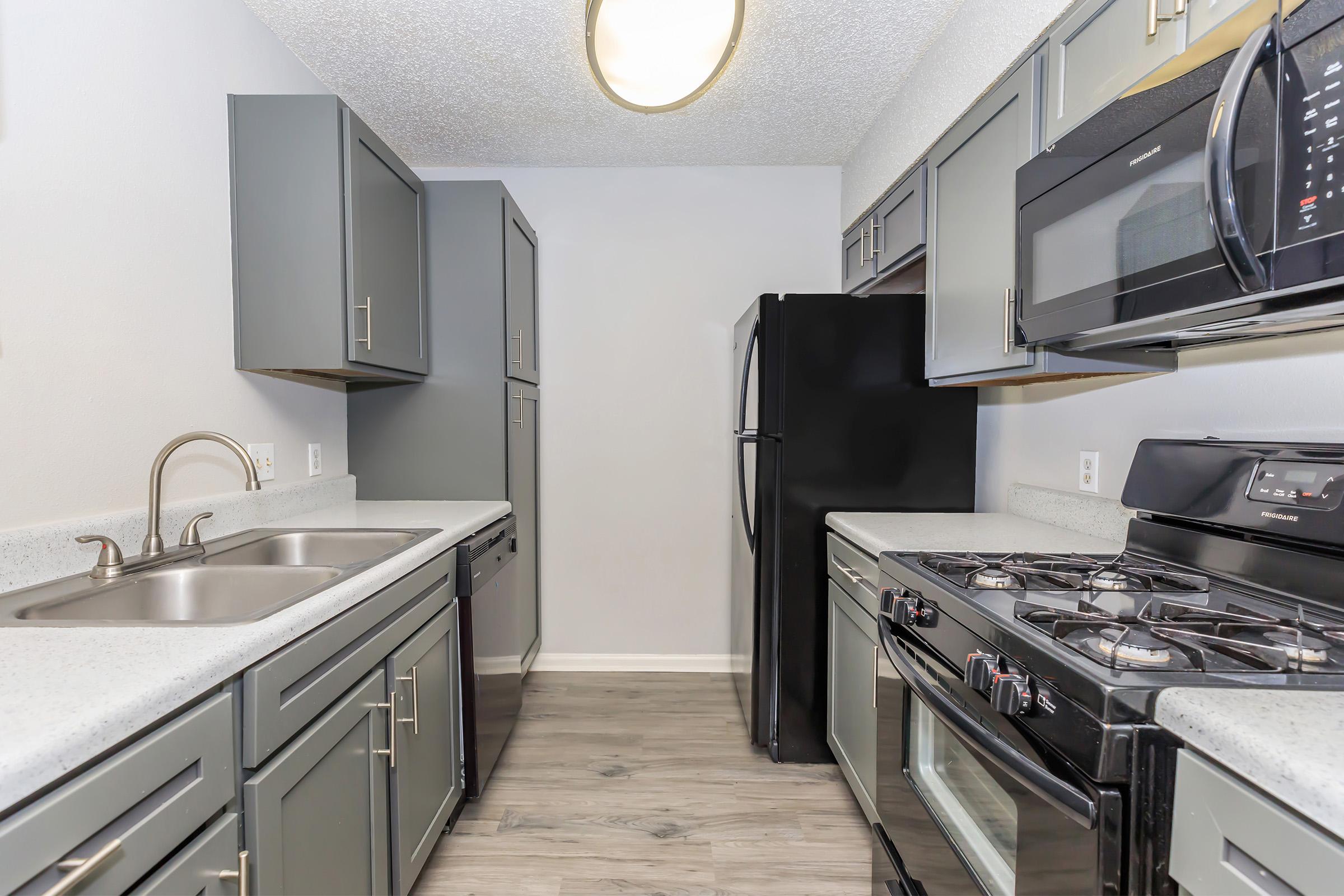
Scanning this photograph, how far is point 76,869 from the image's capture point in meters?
0.67

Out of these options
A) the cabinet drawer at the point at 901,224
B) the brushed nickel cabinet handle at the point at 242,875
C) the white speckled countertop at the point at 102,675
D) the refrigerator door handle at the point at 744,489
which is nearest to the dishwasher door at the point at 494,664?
the white speckled countertop at the point at 102,675

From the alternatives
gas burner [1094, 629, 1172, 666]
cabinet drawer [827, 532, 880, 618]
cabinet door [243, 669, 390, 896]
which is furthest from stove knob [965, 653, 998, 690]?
cabinet door [243, 669, 390, 896]

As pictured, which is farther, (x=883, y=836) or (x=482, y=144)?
(x=482, y=144)

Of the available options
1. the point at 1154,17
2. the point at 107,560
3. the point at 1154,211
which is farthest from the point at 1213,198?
the point at 107,560

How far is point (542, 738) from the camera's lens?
253 centimetres

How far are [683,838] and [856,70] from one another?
2.61 m

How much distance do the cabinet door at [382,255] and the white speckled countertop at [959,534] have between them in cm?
157

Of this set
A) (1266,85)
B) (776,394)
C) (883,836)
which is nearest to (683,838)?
(883,836)

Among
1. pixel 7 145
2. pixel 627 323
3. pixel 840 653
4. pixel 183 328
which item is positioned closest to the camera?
pixel 7 145

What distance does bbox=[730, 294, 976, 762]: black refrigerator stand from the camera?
2.25 m

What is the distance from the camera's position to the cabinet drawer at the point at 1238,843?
580mm

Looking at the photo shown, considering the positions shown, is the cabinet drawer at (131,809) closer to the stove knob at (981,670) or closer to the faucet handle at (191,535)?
the faucet handle at (191,535)

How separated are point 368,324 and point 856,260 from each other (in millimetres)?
2047

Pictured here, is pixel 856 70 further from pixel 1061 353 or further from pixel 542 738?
pixel 542 738
